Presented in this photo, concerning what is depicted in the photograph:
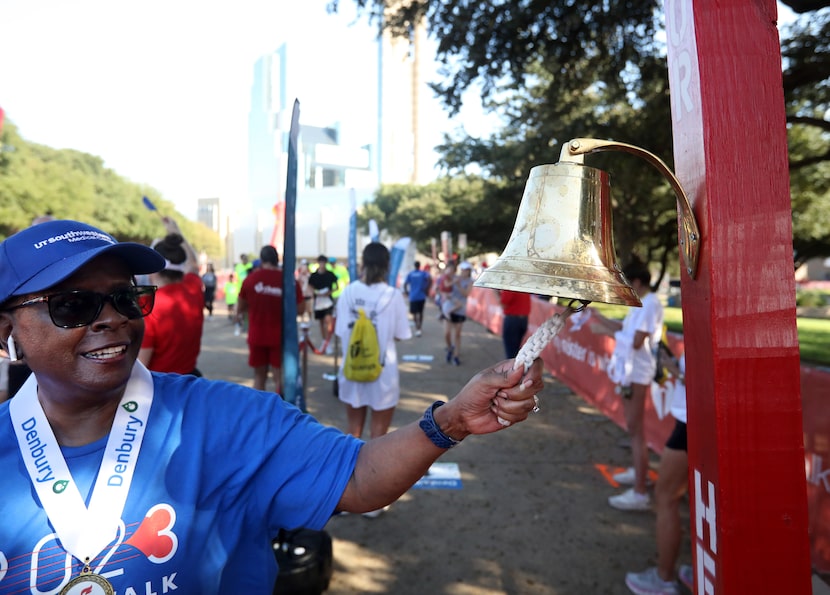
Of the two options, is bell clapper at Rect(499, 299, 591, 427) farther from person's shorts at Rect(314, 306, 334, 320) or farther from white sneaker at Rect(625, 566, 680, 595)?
person's shorts at Rect(314, 306, 334, 320)

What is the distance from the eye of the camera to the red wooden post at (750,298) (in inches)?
43.6

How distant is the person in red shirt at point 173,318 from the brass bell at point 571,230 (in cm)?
318

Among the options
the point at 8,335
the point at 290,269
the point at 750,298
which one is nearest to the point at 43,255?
the point at 8,335

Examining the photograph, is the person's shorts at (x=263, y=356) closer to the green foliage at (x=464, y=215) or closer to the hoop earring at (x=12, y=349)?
the hoop earring at (x=12, y=349)

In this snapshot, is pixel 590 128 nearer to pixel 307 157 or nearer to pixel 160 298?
pixel 160 298

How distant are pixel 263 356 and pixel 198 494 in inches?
197

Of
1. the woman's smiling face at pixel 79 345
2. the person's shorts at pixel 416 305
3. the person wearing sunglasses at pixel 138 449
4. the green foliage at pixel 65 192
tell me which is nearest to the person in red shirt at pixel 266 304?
the person wearing sunglasses at pixel 138 449

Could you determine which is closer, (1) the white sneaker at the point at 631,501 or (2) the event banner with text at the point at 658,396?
(2) the event banner with text at the point at 658,396

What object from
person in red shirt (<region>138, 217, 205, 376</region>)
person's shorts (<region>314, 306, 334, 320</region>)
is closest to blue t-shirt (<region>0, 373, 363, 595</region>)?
person in red shirt (<region>138, 217, 205, 376</region>)

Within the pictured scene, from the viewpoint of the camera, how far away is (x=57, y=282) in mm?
1321

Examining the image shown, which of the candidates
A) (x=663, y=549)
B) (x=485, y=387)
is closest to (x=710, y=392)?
(x=485, y=387)

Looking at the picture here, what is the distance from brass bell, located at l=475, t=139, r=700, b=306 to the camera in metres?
1.08

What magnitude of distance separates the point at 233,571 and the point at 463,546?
2636mm

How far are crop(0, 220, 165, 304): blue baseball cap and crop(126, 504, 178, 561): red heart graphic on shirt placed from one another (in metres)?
0.60
